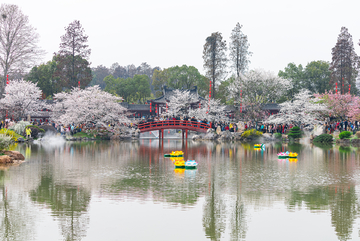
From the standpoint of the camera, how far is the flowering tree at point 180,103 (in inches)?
2321

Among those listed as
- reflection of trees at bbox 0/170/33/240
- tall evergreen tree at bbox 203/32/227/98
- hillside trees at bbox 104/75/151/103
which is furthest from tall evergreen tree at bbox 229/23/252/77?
reflection of trees at bbox 0/170/33/240

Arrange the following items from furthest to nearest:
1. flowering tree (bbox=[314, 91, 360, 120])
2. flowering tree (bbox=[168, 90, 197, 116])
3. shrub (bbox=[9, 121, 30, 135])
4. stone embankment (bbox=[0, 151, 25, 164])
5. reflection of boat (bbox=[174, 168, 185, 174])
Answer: flowering tree (bbox=[168, 90, 197, 116])
flowering tree (bbox=[314, 91, 360, 120])
shrub (bbox=[9, 121, 30, 135])
stone embankment (bbox=[0, 151, 25, 164])
reflection of boat (bbox=[174, 168, 185, 174])

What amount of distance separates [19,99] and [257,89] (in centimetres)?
3259

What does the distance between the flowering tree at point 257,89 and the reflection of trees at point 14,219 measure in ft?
146

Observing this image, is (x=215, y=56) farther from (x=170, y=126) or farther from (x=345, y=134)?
(x=345, y=134)

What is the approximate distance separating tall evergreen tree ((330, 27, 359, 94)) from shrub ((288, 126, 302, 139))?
13335mm

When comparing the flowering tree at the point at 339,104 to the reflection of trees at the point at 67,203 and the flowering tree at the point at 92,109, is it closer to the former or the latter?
the flowering tree at the point at 92,109

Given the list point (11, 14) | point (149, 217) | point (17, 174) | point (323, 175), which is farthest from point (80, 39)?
point (149, 217)

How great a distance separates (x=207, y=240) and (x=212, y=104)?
47957 millimetres

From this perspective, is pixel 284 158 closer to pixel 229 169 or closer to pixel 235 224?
pixel 229 169

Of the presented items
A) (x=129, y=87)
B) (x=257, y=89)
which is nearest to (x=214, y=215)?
(x=257, y=89)

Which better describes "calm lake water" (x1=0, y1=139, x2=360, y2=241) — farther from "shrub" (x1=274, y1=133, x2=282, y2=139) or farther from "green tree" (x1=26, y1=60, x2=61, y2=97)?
"green tree" (x1=26, y1=60, x2=61, y2=97)

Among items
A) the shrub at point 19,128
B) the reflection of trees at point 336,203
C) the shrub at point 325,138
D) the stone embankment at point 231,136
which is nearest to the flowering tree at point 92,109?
the shrub at point 19,128

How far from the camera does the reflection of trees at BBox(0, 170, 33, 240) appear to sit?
991cm
